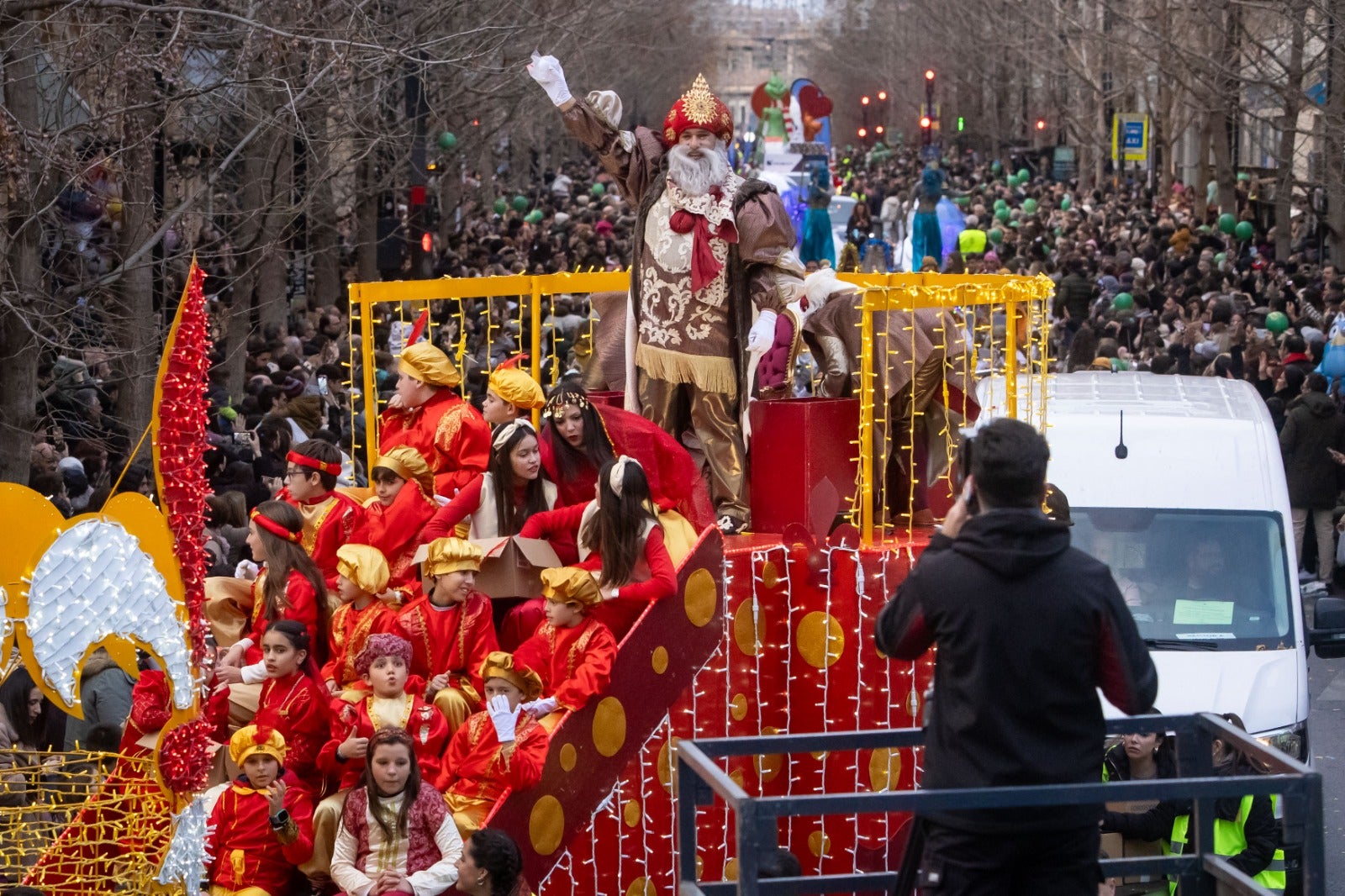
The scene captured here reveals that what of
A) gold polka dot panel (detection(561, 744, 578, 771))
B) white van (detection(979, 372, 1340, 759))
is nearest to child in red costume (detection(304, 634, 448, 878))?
gold polka dot panel (detection(561, 744, 578, 771))

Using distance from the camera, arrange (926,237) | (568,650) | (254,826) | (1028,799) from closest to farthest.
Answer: (1028,799)
(254,826)
(568,650)
(926,237)

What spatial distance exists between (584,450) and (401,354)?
970 mm

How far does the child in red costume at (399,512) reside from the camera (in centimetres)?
741

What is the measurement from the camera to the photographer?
12.9 feet

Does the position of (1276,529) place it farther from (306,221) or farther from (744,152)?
(744,152)

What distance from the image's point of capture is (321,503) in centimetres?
798

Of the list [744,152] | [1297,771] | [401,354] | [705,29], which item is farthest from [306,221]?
[705,29]

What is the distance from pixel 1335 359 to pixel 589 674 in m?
11.7

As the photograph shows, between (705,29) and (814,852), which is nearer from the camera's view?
(814,852)

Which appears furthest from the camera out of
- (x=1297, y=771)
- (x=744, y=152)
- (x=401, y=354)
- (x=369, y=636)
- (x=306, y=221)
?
(x=744, y=152)

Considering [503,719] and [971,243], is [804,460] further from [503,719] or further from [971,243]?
[971,243]

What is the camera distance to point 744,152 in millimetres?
74250

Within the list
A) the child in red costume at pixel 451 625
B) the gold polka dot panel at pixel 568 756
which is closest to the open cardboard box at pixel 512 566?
the child in red costume at pixel 451 625

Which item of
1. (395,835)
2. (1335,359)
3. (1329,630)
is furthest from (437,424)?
(1335,359)
